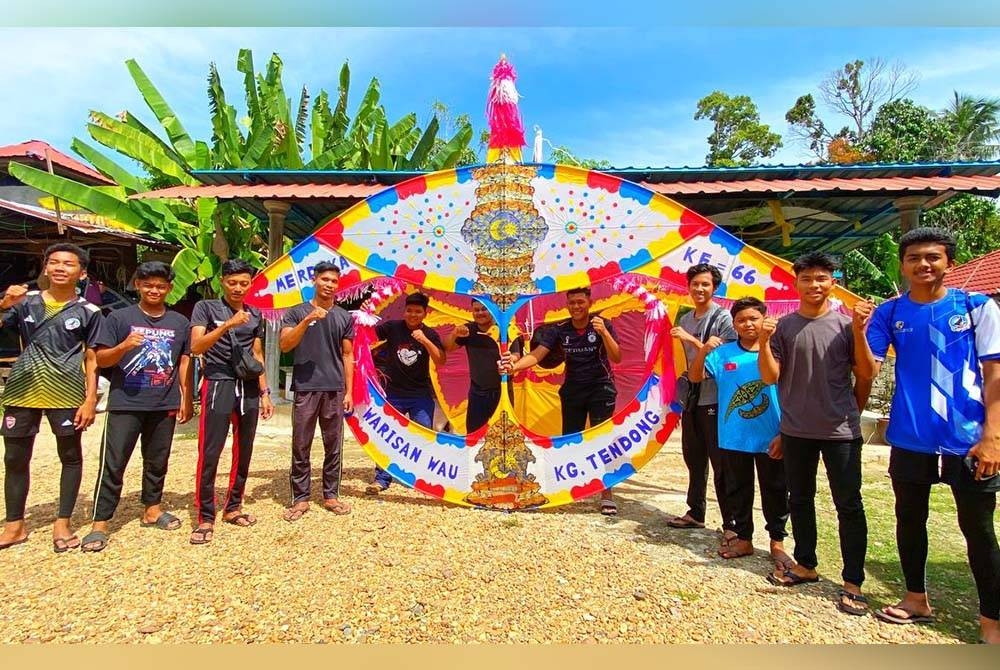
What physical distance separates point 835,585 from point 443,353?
293cm

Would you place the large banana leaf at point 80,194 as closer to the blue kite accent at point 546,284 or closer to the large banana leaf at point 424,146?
the large banana leaf at point 424,146

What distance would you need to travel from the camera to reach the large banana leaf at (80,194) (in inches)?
294

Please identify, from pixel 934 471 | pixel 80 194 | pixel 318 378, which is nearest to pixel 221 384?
pixel 318 378

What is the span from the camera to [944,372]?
2.50 meters

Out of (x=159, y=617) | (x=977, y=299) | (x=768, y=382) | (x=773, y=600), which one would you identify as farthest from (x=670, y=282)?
(x=159, y=617)

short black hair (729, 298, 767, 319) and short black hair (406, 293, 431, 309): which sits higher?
short black hair (406, 293, 431, 309)

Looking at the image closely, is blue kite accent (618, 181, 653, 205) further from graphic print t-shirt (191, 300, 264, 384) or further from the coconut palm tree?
the coconut palm tree

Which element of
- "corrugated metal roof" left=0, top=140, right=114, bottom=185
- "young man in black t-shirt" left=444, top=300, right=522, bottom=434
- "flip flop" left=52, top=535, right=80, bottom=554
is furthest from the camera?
"corrugated metal roof" left=0, top=140, right=114, bottom=185

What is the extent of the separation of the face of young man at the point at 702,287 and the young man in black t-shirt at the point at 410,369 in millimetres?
1944

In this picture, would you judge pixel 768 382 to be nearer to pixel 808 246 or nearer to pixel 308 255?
pixel 308 255

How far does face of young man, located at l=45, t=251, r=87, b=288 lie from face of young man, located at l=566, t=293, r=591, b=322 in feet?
10.3

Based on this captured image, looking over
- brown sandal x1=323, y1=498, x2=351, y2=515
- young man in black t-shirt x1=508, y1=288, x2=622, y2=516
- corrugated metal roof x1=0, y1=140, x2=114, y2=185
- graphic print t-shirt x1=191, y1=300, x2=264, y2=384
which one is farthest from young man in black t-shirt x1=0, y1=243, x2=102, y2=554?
corrugated metal roof x1=0, y1=140, x2=114, y2=185

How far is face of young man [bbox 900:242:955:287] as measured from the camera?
2510 mm

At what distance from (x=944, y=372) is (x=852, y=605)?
1.18m
